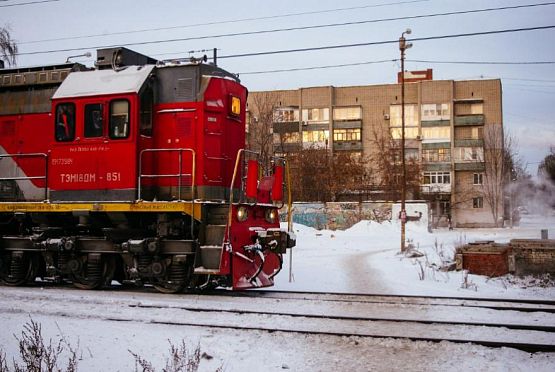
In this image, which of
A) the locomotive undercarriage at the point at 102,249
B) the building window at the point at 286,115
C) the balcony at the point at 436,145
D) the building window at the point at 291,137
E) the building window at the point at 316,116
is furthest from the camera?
the building window at the point at 316,116

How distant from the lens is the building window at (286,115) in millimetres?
63938

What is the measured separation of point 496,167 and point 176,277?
178ft

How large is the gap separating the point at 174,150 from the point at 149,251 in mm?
1926

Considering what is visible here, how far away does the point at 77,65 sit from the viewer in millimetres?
11086

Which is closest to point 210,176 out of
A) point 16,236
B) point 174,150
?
point 174,150

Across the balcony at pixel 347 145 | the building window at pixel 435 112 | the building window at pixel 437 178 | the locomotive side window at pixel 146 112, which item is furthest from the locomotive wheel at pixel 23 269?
the building window at pixel 435 112

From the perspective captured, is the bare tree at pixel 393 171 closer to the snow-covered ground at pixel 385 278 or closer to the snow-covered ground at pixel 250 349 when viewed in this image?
the snow-covered ground at pixel 385 278

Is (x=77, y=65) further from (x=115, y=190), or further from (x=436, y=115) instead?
(x=436, y=115)

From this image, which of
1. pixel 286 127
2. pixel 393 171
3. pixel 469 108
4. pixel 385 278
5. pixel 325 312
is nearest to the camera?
pixel 325 312

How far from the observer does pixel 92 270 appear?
10.4 meters

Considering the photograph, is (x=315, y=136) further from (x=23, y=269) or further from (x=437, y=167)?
(x=23, y=269)

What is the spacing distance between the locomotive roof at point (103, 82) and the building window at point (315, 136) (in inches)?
2129

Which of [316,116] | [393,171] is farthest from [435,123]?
[316,116]

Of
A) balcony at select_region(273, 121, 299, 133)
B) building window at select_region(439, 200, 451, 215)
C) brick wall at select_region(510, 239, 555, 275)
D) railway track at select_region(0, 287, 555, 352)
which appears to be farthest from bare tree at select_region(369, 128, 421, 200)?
railway track at select_region(0, 287, 555, 352)
